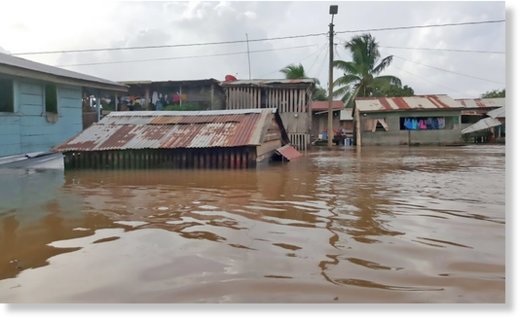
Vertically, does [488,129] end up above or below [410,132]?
above

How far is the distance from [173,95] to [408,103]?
14167 mm

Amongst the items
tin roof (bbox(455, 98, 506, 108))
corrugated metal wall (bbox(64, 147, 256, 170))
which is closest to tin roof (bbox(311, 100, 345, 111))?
tin roof (bbox(455, 98, 506, 108))

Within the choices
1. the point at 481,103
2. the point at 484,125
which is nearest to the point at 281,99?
the point at 484,125

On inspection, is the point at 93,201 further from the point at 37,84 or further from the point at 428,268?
the point at 37,84

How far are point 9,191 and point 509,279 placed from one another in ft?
28.0

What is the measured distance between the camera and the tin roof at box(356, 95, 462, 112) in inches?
976

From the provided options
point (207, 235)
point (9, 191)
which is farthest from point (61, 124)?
point (207, 235)

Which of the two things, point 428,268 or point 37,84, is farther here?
point 37,84

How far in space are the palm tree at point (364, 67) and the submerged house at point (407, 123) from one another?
4.07m

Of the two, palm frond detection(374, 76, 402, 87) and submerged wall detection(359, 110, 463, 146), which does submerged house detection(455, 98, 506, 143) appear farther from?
palm frond detection(374, 76, 402, 87)

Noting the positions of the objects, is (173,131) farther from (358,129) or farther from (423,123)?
(423,123)

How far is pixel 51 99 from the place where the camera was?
1527cm

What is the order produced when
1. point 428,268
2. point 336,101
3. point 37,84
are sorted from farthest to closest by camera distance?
1. point 336,101
2. point 37,84
3. point 428,268

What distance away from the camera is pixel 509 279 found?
2.89 meters
